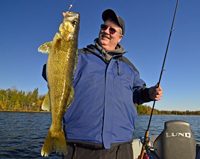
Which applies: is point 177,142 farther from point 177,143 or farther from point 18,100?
point 18,100

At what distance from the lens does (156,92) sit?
2.96 metres

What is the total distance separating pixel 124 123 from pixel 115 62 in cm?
103

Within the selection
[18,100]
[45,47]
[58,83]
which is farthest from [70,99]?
[18,100]

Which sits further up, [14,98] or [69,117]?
[14,98]

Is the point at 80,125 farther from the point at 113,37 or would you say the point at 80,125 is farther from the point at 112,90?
the point at 113,37

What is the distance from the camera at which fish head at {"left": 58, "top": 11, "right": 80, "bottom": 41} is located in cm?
242

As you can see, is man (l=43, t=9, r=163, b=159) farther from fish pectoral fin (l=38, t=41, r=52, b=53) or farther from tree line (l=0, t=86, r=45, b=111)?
tree line (l=0, t=86, r=45, b=111)

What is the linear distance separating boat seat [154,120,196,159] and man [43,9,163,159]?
4.41 feet

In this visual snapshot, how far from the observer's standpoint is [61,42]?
2350 mm

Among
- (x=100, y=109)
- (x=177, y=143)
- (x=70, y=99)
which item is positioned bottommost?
(x=177, y=143)

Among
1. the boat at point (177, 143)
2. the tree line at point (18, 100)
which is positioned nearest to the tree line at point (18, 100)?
the tree line at point (18, 100)

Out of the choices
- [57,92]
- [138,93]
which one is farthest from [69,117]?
[138,93]

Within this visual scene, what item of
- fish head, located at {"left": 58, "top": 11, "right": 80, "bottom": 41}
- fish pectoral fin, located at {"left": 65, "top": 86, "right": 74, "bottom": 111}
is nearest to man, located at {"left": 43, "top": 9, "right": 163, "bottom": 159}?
fish pectoral fin, located at {"left": 65, "top": 86, "right": 74, "bottom": 111}

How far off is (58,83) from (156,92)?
67.7 inches
